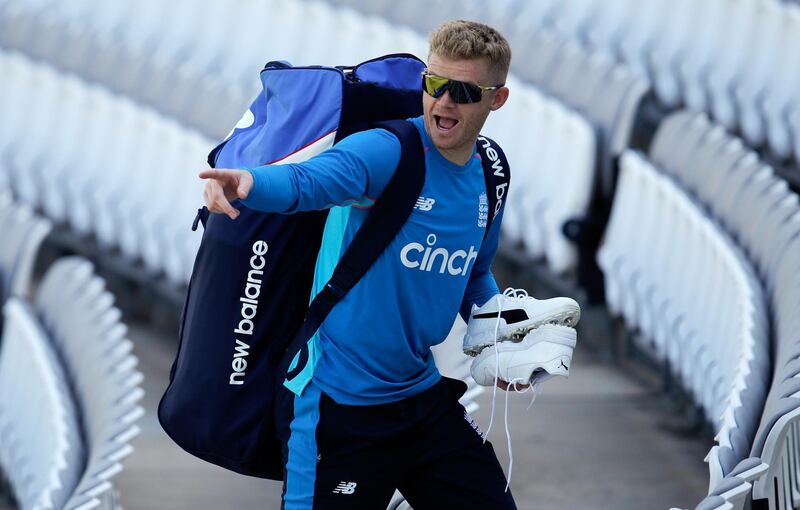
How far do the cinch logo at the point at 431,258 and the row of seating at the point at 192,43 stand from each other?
4.45 m

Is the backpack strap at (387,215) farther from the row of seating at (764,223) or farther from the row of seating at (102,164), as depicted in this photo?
the row of seating at (102,164)

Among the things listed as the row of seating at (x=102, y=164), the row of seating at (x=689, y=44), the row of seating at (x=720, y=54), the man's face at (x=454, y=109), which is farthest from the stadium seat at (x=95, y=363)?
the row of seating at (x=720, y=54)

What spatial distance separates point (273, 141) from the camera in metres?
2.47

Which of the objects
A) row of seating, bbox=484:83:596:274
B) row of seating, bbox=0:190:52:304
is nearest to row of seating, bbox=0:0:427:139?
row of seating, bbox=484:83:596:274

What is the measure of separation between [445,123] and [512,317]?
396 millimetres

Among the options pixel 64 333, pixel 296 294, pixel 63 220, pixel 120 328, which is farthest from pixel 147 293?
pixel 296 294

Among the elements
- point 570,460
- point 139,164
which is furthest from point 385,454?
point 139,164

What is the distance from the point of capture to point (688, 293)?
500cm

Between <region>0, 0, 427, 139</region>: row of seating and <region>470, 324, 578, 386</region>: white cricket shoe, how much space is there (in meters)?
4.44

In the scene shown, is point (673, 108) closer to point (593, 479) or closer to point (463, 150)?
point (593, 479)

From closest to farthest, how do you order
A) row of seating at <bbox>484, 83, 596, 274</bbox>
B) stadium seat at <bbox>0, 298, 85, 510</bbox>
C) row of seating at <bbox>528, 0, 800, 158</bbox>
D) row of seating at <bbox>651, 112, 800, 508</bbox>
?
row of seating at <bbox>651, 112, 800, 508</bbox> → stadium seat at <bbox>0, 298, 85, 510</bbox> → row of seating at <bbox>484, 83, 596, 274</bbox> → row of seating at <bbox>528, 0, 800, 158</bbox>

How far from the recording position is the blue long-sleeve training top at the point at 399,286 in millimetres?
2406

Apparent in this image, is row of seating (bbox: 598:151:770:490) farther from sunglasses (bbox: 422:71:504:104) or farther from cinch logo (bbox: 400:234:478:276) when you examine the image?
sunglasses (bbox: 422:71:504:104)

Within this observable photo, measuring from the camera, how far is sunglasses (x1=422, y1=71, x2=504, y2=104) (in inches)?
93.2
